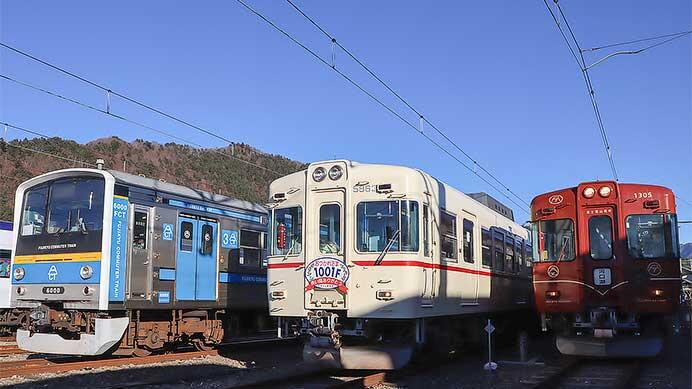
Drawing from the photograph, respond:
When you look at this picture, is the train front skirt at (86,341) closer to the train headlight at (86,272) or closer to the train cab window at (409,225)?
the train headlight at (86,272)

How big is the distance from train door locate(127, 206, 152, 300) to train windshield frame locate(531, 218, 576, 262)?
24.6 feet

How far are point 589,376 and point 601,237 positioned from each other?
2.83 meters

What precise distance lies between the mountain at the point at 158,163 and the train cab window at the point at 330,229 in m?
38.7

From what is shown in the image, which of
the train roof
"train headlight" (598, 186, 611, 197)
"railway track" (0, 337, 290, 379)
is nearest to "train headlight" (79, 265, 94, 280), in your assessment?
"railway track" (0, 337, 290, 379)

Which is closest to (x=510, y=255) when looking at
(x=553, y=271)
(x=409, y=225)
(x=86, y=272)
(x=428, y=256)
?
(x=553, y=271)

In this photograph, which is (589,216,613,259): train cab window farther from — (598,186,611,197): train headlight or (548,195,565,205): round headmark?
(548,195,565,205): round headmark

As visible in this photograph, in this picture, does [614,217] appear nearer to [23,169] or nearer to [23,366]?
[23,366]

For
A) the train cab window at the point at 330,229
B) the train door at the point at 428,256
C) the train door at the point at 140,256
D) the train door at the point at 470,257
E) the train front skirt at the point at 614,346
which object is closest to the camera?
the train door at the point at 428,256

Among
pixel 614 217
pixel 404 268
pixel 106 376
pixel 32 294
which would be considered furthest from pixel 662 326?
pixel 32 294

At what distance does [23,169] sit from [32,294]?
41.6 meters

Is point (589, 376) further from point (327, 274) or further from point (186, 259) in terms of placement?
point (186, 259)

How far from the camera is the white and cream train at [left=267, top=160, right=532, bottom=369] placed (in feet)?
33.7

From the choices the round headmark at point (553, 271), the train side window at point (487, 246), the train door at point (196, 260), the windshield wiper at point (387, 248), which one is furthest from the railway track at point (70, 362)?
the round headmark at point (553, 271)

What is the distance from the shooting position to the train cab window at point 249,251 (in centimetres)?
1505
